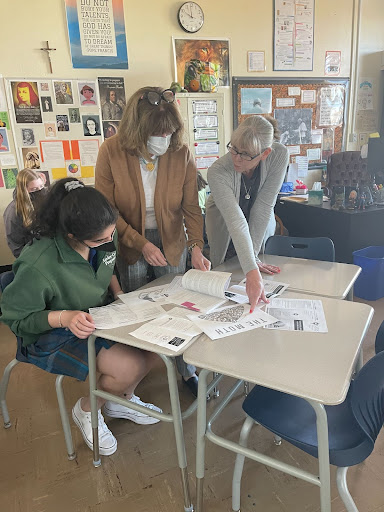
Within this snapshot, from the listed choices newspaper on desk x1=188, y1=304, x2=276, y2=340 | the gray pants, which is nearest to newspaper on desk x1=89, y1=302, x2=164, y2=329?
newspaper on desk x1=188, y1=304, x2=276, y2=340

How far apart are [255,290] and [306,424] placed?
0.47 m

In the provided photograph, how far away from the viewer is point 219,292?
1.46 metres

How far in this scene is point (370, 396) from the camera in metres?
0.98

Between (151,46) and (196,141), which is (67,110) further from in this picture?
(196,141)

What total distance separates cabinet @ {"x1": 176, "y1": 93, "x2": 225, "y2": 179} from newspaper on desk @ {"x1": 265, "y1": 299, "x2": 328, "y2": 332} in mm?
2758

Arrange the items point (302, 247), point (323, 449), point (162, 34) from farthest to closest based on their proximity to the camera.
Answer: point (162, 34)
point (302, 247)
point (323, 449)

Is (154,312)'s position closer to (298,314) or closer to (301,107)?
(298,314)

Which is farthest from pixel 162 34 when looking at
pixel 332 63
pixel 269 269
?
pixel 269 269

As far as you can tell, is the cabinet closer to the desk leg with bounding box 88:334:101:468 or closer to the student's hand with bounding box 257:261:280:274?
the student's hand with bounding box 257:261:280:274

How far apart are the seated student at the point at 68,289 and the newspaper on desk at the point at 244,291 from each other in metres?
0.42

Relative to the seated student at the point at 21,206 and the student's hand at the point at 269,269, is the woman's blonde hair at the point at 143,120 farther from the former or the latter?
the seated student at the point at 21,206

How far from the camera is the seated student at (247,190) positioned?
163 centimetres

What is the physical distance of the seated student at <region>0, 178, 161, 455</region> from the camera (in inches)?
51.1

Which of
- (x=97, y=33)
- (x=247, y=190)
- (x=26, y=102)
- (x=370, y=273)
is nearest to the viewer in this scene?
(x=247, y=190)
